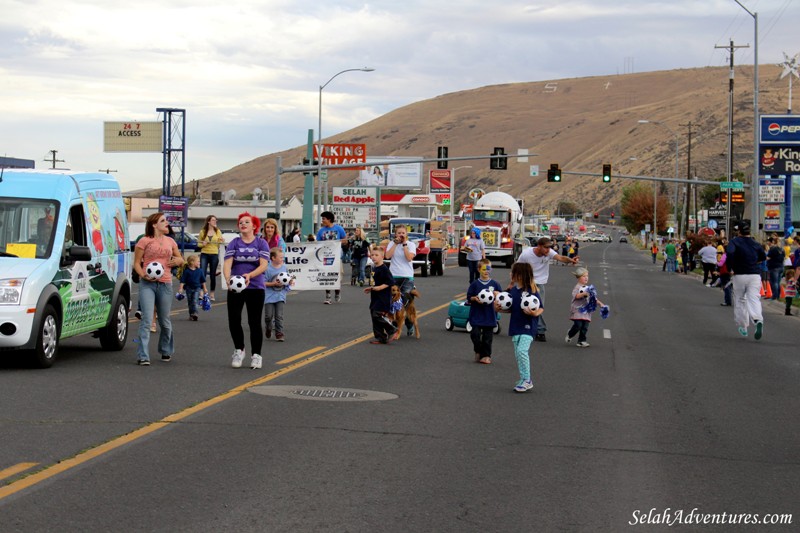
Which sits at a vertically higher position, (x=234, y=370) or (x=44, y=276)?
(x=44, y=276)

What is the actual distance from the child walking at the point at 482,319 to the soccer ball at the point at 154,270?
13.4 feet

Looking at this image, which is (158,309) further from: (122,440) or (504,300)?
(122,440)

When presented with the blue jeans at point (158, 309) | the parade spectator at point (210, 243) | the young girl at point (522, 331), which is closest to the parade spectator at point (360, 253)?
the parade spectator at point (210, 243)

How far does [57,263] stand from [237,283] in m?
2.21

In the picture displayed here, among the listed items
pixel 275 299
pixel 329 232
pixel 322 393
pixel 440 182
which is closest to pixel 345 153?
pixel 440 182

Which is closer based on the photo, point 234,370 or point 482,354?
point 234,370

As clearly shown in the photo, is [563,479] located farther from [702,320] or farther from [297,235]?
[297,235]

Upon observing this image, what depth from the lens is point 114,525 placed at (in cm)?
640

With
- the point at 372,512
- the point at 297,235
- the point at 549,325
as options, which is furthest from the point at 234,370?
the point at 297,235

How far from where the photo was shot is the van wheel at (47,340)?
41.5 feet

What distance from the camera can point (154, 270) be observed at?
1366 cm

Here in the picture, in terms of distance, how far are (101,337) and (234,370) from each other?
2.70m

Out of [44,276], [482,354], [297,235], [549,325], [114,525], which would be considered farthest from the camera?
[297,235]

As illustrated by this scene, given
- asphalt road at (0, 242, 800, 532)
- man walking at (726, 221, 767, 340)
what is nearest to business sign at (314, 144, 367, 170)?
man walking at (726, 221, 767, 340)
